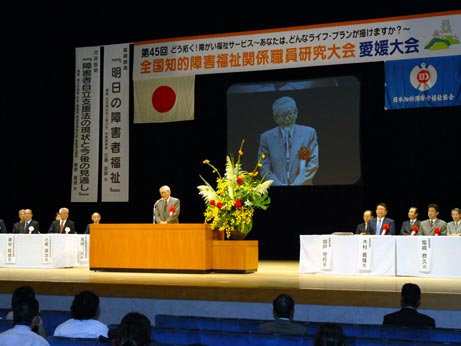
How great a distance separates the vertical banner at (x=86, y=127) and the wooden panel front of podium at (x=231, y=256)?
174 inches

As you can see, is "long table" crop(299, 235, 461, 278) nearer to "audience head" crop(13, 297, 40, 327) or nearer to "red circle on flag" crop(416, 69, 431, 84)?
"red circle on flag" crop(416, 69, 431, 84)

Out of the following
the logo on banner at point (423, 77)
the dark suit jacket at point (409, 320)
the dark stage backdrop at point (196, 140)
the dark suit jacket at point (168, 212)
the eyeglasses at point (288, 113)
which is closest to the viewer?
the dark suit jacket at point (409, 320)

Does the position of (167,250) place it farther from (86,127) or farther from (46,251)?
(86,127)

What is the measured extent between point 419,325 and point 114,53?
9411mm

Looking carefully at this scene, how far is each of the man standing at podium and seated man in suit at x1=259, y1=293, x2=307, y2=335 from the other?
5.08 m

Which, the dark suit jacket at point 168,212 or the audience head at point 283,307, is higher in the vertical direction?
the dark suit jacket at point 168,212

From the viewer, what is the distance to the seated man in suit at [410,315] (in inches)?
181

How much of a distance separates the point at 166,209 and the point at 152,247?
58 centimetres

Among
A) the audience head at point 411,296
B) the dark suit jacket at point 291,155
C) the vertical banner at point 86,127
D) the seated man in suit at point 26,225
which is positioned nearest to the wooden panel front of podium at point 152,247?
the seated man in suit at point 26,225

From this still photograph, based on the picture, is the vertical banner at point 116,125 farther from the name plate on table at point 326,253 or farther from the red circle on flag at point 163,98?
the name plate on table at point 326,253

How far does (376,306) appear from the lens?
241 inches

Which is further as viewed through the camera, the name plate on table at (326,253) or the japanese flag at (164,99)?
the japanese flag at (164,99)

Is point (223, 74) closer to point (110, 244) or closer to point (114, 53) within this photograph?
point (114, 53)

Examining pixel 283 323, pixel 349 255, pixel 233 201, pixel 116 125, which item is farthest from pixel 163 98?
pixel 283 323
